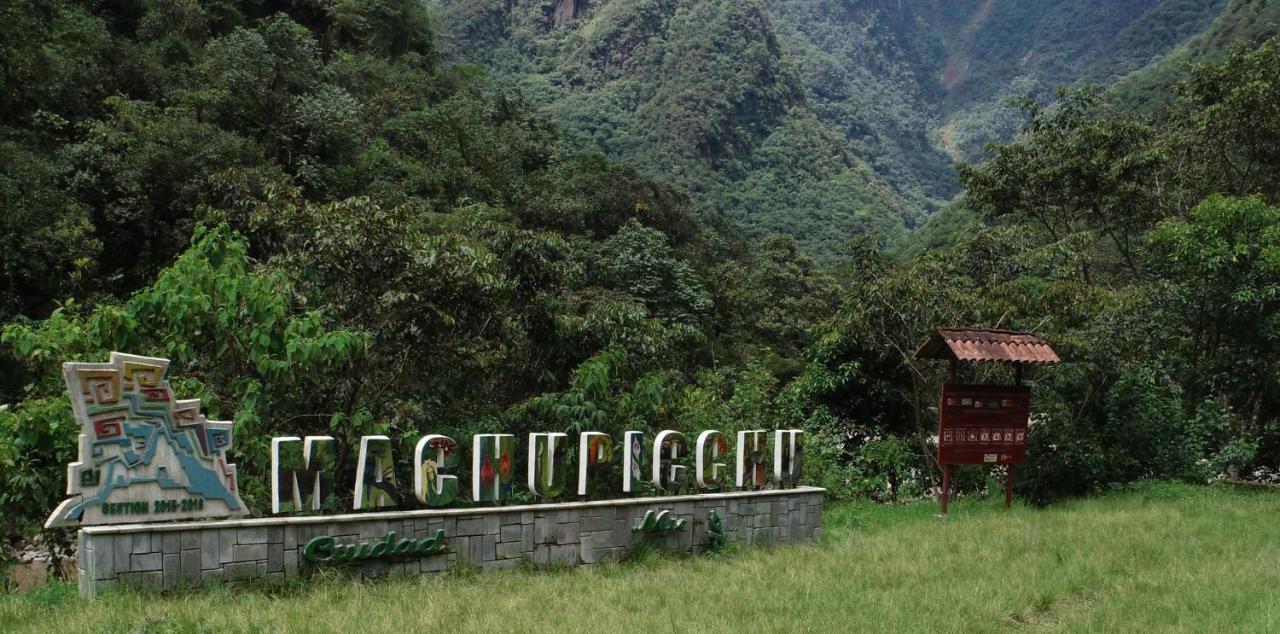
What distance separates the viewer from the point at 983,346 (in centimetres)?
1159

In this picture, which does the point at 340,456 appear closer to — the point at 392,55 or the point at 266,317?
the point at 266,317

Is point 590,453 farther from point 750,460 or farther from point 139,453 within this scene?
point 139,453

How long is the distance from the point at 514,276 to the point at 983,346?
609 cm

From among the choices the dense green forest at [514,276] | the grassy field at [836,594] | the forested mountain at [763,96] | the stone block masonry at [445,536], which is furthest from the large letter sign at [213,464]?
the forested mountain at [763,96]

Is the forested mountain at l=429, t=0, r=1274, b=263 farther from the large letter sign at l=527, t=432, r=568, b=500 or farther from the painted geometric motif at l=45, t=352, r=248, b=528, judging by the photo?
the painted geometric motif at l=45, t=352, r=248, b=528

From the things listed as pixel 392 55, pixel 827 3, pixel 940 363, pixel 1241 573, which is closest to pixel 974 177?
pixel 940 363

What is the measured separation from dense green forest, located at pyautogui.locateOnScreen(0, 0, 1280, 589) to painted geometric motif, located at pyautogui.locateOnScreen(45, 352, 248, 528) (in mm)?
1274

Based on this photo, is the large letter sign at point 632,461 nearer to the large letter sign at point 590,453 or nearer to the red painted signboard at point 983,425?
the large letter sign at point 590,453

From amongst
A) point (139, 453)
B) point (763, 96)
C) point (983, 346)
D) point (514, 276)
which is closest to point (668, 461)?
point (514, 276)

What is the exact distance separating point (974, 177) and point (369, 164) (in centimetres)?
1785

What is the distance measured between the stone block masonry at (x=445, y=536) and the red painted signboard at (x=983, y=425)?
7.49 ft

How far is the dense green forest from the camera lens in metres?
9.59

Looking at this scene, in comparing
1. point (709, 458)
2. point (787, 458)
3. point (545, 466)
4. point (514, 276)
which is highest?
point (514, 276)

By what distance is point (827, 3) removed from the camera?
159125 millimetres
